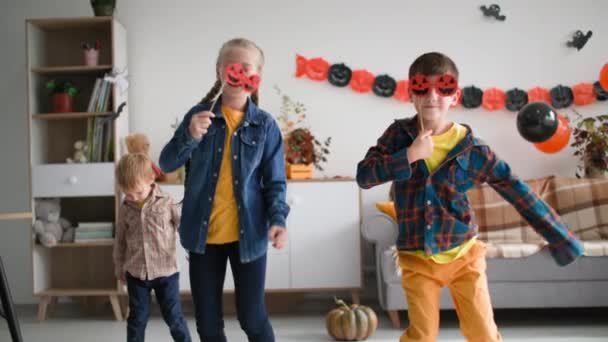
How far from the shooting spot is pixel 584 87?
176 inches

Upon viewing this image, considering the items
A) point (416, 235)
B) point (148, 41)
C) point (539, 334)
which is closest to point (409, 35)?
point (148, 41)

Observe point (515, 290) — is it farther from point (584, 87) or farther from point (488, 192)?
point (584, 87)

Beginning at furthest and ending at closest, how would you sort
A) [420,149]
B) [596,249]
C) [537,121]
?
1. [596,249]
2. [537,121]
3. [420,149]

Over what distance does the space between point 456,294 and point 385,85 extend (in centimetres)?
268

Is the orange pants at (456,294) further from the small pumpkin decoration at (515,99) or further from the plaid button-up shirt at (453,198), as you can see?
the small pumpkin decoration at (515,99)

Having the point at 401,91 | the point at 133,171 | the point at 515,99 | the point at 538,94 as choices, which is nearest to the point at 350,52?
the point at 401,91

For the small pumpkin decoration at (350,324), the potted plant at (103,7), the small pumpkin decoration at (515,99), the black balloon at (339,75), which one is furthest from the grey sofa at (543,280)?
the potted plant at (103,7)

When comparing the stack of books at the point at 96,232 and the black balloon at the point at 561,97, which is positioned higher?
the black balloon at the point at 561,97

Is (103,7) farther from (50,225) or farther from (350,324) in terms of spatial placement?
(350,324)

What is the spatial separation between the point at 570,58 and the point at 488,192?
43.2 inches

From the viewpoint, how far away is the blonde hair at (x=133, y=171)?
2891mm

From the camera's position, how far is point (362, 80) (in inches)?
178

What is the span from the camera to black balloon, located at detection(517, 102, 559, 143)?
2320 millimetres

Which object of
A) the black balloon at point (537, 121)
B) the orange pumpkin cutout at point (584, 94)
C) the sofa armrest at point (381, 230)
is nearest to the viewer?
the black balloon at point (537, 121)
